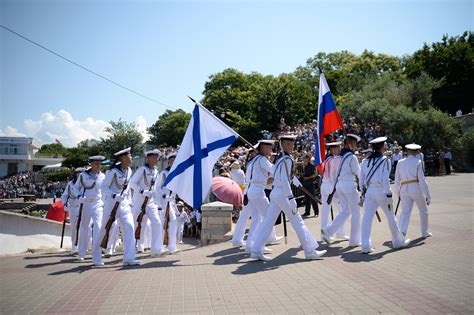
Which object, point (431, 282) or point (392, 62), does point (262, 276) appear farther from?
point (392, 62)

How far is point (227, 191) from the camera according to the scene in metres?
12.0

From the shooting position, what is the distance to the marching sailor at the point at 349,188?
8.23m

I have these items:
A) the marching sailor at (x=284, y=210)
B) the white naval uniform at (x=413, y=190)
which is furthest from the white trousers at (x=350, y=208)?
the marching sailor at (x=284, y=210)

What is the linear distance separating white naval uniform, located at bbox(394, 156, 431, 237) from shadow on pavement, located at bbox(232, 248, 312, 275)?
110 inches

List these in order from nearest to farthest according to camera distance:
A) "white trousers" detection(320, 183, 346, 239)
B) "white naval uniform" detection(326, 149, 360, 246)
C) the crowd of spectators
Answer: "white naval uniform" detection(326, 149, 360, 246)
"white trousers" detection(320, 183, 346, 239)
the crowd of spectators

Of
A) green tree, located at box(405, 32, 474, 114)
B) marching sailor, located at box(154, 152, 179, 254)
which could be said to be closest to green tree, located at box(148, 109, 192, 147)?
green tree, located at box(405, 32, 474, 114)

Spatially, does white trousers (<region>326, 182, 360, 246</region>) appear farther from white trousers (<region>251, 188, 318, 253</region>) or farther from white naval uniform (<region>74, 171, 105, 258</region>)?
white naval uniform (<region>74, 171, 105, 258</region>)

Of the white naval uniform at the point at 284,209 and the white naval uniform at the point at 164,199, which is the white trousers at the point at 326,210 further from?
the white naval uniform at the point at 164,199

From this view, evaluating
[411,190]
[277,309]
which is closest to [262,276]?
[277,309]

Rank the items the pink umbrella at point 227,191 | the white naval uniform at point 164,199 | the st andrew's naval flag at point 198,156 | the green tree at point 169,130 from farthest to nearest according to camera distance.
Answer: the green tree at point 169,130
the pink umbrella at point 227,191
the white naval uniform at point 164,199
the st andrew's naval flag at point 198,156

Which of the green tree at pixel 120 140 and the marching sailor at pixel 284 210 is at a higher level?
the green tree at pixel 120 140

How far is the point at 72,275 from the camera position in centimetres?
709

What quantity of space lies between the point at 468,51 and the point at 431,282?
43.8m

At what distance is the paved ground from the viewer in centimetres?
491
